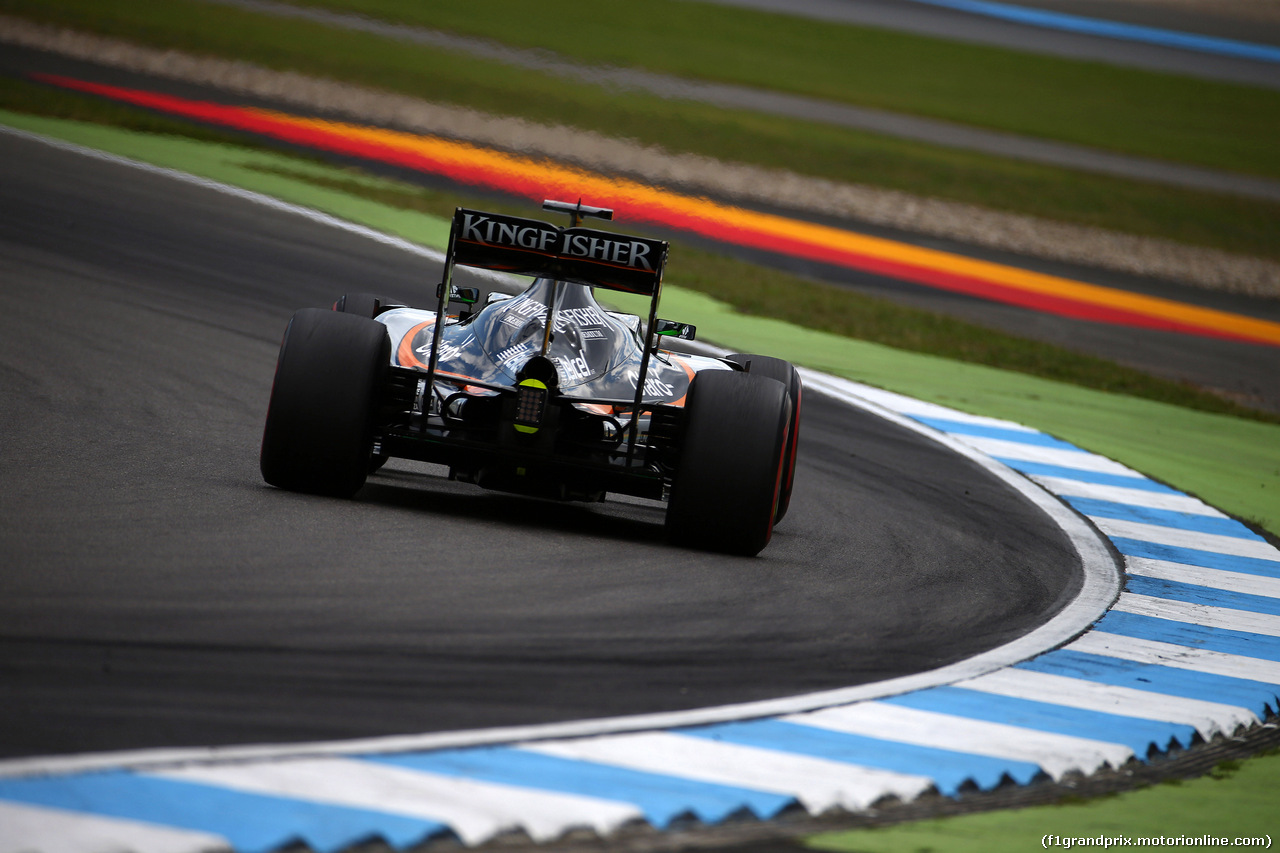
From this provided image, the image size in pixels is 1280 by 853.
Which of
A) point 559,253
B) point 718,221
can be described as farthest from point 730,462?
point 718,221

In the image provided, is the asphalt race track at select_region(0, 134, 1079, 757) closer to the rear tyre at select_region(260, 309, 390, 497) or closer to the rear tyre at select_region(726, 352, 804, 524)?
the rear tyre at select_region(260, 309, 390, 497)

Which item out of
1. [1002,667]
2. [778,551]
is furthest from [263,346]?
[1002,667]

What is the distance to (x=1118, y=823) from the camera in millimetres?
4570

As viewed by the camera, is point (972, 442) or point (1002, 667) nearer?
point (1002, 667)

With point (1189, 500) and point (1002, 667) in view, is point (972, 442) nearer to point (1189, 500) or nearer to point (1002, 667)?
point (1189, 500)

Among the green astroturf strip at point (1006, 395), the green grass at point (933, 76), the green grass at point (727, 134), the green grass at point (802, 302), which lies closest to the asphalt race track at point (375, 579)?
the green astroturf strip at point (1006, 395)

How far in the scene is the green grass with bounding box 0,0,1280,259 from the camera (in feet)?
81.1

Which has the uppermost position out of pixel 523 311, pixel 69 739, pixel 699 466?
pixel 523 311

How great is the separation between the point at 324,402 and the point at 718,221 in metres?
15.8

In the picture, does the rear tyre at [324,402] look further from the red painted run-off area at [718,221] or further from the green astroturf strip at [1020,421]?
the red painted run-off area at [718,221]

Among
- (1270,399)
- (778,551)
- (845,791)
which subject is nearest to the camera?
(845,791)

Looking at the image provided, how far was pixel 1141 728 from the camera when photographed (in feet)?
18.2

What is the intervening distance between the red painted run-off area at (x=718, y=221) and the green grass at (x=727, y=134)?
1.84m

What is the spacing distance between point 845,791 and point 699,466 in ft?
8.40
